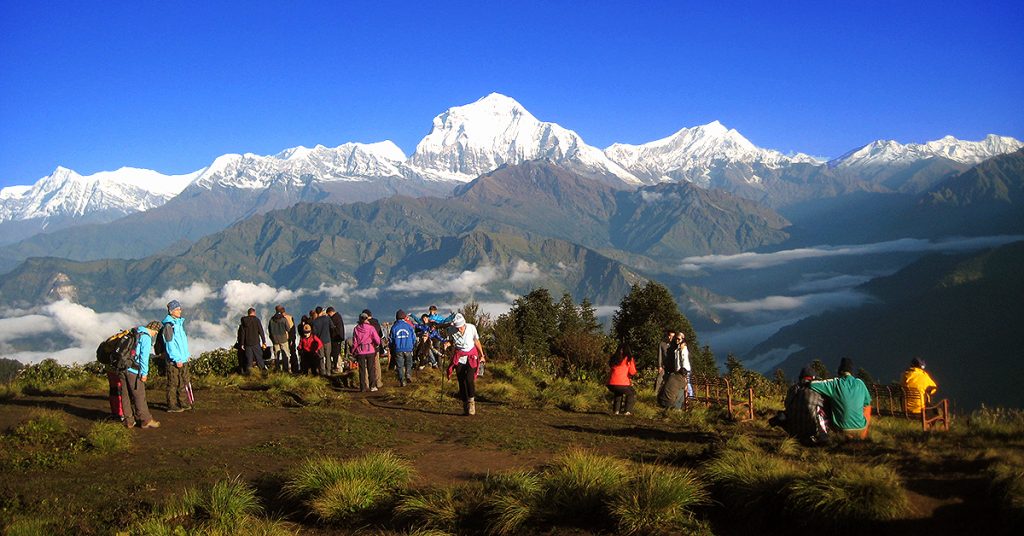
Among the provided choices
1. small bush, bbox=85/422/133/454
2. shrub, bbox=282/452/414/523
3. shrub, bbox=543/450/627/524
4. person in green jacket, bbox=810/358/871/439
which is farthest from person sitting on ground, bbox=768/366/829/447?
small bush, bbox=85/422/133/454

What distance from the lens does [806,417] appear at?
10531 millimetres

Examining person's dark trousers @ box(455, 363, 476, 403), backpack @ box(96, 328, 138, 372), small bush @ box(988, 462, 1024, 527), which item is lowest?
small bush @ box(988, 462, 1024, 527)

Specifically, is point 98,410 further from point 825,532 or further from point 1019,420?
point 1019,420

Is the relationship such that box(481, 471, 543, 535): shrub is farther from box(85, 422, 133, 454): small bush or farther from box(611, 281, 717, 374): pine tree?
box(611, 281, 717, 374): pine tree

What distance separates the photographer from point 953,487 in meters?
7.19

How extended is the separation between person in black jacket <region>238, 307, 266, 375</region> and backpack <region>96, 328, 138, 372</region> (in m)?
7.56

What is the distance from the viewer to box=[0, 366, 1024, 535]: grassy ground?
702cm

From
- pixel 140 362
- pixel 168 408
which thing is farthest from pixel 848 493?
pixel 168 408

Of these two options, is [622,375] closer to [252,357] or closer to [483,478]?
[483,478]

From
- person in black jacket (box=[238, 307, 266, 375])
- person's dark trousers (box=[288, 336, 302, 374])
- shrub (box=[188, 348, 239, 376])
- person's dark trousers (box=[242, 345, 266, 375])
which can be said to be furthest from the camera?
shrub (box=[188, 348, 239, 376])

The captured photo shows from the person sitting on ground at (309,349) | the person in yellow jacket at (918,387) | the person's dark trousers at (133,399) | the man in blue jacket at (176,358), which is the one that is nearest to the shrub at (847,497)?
the person in yellow jacket at (918,387)

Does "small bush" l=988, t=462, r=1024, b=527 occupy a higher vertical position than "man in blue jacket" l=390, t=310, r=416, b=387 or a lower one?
lower

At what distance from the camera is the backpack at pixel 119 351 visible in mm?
12578

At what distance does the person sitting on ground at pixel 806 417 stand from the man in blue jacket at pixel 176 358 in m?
10.2
